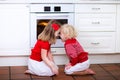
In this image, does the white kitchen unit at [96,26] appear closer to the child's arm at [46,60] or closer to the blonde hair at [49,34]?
the blonde hair at [49,34]

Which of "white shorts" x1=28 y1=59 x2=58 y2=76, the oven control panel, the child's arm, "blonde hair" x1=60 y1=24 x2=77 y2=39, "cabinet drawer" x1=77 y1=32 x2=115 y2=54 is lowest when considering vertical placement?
"white shorts" x1=28 y1=59 x2=58 y2=76

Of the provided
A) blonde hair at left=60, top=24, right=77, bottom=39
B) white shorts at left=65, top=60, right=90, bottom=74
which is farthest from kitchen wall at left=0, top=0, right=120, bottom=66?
white shorts at left=65, top=60, right=90, bottom=74

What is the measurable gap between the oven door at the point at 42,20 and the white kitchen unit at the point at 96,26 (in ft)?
0.40

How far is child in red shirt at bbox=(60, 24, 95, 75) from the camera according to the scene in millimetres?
3682

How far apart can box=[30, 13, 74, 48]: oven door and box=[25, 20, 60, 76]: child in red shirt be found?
303 mm

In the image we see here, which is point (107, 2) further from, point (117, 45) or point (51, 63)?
point (51, 63)

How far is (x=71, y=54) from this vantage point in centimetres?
366

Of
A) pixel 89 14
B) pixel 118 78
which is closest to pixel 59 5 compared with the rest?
pixel 89 14

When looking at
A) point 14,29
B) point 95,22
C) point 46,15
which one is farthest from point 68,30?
point 14,29

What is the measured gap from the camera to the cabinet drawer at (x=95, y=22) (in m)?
4.05

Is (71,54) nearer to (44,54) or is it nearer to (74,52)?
(74,52)

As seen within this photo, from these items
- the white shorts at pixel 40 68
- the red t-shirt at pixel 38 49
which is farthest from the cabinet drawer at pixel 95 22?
the white shorts at pixel 40 68

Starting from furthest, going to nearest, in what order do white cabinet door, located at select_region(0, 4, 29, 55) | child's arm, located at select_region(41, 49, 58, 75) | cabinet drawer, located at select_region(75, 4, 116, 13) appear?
1. cabinet drawer, located at select_region(75, 4, 116, 13)
2. white cabinet door, located at select_region(0, 4, 29, 55)
3. child's arm, located at select_region(41, 49, 58, 75)

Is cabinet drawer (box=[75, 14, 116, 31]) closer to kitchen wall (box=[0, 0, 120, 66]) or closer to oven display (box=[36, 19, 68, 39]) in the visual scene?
kitchen wall (box=[0, 0, 120, 66])
